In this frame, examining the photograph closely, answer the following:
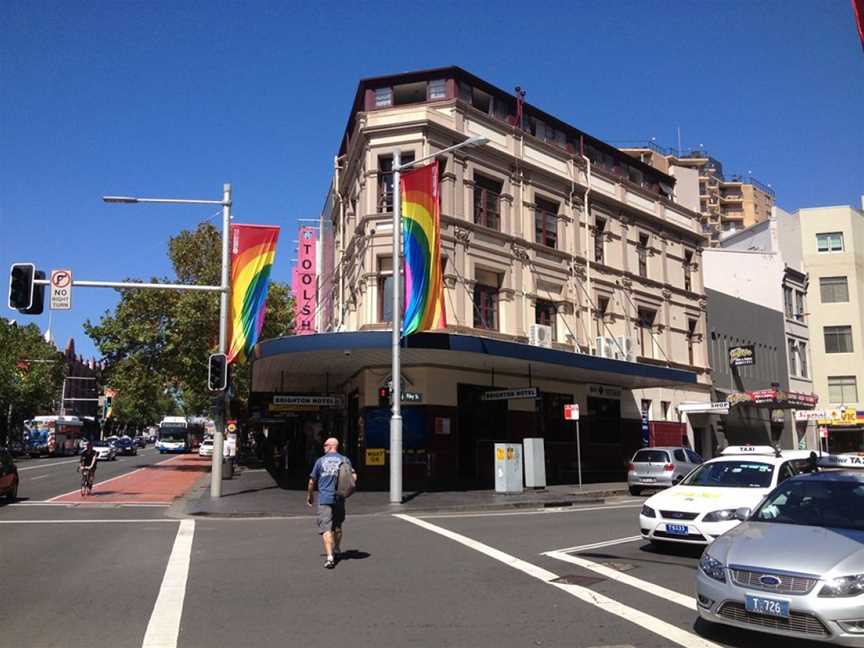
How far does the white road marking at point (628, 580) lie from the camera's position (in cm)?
795

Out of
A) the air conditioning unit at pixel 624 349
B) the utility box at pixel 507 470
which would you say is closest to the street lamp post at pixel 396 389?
the utility box at pixel 507 470

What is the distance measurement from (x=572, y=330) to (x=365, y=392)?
9.90 m

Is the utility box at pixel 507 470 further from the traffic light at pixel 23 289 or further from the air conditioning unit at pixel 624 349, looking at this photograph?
the traffic light at pixel 23 289

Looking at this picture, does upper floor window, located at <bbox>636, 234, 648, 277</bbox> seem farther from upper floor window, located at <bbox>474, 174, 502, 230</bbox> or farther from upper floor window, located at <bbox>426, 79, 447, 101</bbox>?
upper floor window, located at <bbox>426, 79, 447, 101</bbox>

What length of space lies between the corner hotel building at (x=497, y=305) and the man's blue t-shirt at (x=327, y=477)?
1073 cm

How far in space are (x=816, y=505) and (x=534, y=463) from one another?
16.4m

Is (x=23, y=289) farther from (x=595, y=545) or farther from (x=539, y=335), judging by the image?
(x=539, y=335)

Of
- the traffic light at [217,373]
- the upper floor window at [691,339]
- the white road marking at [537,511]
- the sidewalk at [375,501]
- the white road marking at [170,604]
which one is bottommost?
the white road marking at [537,511]

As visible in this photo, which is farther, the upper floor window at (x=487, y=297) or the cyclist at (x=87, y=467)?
the upper floor window at (x=487, y=297)

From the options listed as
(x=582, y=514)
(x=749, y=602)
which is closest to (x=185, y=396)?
(x=582, y=514)

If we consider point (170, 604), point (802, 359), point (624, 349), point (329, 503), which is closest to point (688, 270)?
point (624, 349)

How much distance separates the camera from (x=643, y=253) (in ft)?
118

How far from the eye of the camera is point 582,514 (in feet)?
57.3

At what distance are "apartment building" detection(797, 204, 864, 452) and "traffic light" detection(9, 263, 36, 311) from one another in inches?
1981
